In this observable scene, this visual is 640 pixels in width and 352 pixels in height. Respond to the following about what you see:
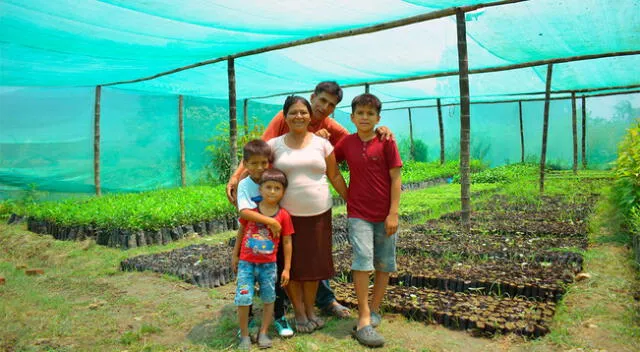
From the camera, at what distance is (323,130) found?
291 centimetres

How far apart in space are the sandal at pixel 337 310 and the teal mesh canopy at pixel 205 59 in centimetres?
304

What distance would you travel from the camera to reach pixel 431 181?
39.9 feet

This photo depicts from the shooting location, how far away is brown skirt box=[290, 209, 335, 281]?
279 centimetres

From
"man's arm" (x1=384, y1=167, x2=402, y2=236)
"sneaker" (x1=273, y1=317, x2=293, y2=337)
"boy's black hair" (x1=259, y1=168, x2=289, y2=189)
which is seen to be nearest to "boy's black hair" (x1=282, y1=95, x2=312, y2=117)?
"boy's black hair" (x1=259, y1=168, x2=289, y2=189)

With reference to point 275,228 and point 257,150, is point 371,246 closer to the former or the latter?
point 275,228

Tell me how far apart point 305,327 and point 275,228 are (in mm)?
692

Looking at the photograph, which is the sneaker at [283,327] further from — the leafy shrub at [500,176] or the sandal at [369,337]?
the leafy shrub at [500,176]

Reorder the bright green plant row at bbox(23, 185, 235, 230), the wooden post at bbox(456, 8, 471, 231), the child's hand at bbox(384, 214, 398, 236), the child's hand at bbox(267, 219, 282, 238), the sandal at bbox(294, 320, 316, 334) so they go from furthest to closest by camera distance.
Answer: the bright green plant row at bbox(23, 185, 235, 230), the wooden post at bbox(456, 8, 471, 231), the sandal at bbox(294, 320, 316, 334), the child's hand at bbox(384, 214, 398, 236), the child's hand at bbox(267, 219, 282, 238)

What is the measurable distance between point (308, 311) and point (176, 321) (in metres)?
0.96

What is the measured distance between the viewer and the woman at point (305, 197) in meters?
2.73

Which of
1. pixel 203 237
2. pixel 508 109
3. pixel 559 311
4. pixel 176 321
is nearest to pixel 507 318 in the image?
pixel 559 311

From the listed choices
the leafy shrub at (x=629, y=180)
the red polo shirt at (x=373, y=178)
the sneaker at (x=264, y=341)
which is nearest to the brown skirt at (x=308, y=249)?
the red polo shirt at (x=373, y=178)

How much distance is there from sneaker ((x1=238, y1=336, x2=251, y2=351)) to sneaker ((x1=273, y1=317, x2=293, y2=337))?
0.20 m

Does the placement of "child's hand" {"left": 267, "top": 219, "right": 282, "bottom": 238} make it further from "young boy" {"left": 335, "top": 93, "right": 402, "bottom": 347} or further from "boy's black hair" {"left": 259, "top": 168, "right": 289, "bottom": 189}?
"young boy" {"left": 335, "top": 93, "right": 402, "bottom": 347}
